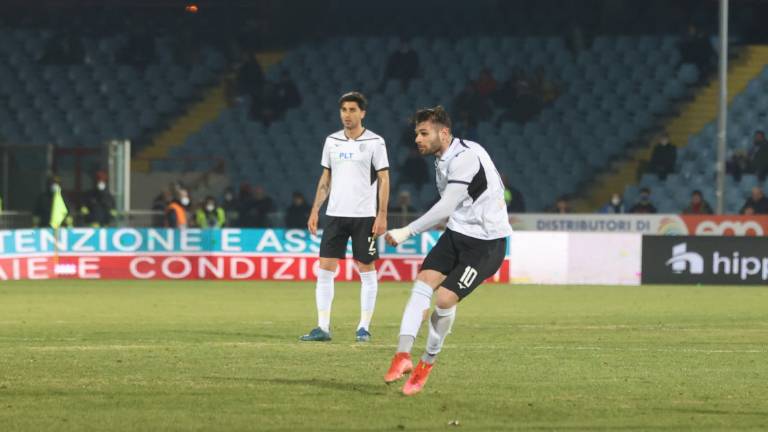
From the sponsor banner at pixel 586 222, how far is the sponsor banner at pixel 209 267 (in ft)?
6.87

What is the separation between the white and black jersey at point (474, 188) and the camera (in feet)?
32.6

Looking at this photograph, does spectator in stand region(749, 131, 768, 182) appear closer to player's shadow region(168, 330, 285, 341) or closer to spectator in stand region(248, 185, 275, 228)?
spectator in stand region(248, 185, 275, 228)

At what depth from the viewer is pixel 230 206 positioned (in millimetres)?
30719

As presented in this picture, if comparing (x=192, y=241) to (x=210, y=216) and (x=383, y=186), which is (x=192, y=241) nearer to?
(x=210, y=216)

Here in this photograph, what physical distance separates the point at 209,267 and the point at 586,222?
7301mm

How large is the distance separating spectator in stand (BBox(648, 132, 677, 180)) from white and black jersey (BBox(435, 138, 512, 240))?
2199cm

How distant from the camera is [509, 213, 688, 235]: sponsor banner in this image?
27.0 m

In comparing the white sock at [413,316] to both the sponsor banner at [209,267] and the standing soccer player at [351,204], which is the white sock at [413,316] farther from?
the sponsor banner at [209,267]

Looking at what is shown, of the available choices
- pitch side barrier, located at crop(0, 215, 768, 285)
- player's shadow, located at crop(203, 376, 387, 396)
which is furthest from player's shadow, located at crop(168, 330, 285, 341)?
pitch side barrier, located at crop(0, 215, 768, 285)

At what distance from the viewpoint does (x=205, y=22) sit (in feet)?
122

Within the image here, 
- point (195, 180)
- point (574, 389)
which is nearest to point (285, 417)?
point (574, 389)

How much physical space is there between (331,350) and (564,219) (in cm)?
1563

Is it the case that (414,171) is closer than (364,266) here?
No

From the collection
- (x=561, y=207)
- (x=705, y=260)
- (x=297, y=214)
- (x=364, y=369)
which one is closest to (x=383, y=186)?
(x=364, y=369)
